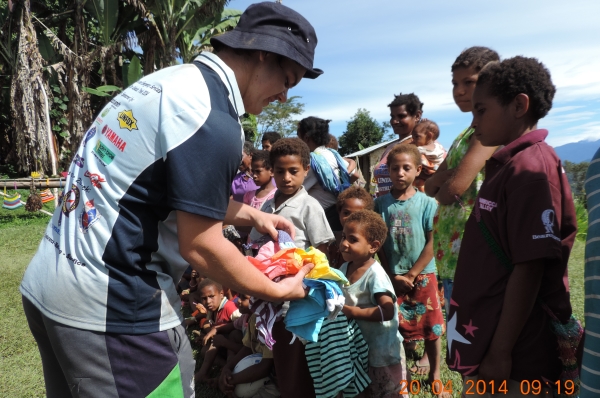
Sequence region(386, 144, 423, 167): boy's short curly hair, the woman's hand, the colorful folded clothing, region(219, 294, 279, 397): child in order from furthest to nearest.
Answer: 1. the colorful folded clothing
2. region(386, 144, 423, 167): boy's short curly hair
3. region(219, 294, 279, 397): child
4. the woman's hand

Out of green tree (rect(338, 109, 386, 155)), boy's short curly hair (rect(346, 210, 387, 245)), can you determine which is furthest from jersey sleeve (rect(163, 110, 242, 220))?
green tree (rect(338, 109, 386, 155))

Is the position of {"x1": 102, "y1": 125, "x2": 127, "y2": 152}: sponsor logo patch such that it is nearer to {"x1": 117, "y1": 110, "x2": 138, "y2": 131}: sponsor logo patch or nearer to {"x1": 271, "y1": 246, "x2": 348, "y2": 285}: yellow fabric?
{"x1": 117, "y1": 110, "x2": 138, "y2": 131}: sponsor logo patch

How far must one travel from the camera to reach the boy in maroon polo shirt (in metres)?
1.75

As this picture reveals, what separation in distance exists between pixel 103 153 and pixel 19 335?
4327 mm

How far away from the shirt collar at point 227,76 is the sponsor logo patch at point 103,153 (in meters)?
0.43

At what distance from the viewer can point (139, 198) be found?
145 cm

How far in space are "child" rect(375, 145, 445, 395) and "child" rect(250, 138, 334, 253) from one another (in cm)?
67

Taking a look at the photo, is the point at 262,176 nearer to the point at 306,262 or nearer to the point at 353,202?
the point at 353,202

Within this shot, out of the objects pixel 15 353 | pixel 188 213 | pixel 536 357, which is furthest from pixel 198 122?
pixel 15 353

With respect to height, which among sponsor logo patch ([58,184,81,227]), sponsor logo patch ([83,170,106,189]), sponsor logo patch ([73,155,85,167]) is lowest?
sponsor logo patch ([58,184,81,227])

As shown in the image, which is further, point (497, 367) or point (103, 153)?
point (497, 367)

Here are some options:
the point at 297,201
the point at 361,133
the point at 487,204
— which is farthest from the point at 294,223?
the point at 361,133

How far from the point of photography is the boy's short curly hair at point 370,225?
311 cm

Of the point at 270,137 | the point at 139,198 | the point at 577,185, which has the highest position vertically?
the point at 270,137
